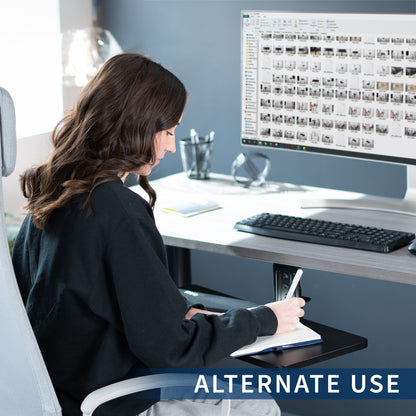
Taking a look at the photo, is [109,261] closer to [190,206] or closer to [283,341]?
[283,341]

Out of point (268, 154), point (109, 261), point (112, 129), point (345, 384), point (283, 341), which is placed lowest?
point (345, 384)

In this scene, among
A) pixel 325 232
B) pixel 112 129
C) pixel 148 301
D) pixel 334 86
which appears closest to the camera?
pixel 148 301

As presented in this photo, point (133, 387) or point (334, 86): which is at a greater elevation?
point (334, 86)

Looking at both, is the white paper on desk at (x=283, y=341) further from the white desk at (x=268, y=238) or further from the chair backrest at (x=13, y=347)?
the chair backrest at (x=13, y=347)

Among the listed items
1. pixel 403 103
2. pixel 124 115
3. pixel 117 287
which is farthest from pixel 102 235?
pixel 403 103

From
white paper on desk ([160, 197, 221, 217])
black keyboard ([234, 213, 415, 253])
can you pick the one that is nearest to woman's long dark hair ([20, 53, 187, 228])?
black keyboard ([234, 213, 415, 253])

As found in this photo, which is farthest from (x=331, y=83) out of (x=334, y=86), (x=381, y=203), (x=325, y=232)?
(x=325, y=232)

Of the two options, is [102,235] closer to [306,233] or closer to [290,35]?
[306,233]

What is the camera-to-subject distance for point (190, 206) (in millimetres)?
2197

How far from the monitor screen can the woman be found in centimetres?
79

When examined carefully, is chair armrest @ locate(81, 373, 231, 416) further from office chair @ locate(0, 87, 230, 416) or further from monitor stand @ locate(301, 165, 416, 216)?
monitor stand @ locate(301, 165, 416, 216)

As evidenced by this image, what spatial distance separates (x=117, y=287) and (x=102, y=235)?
3.9 inches

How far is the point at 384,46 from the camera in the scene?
6.77 ft

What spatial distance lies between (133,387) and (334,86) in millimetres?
1198
